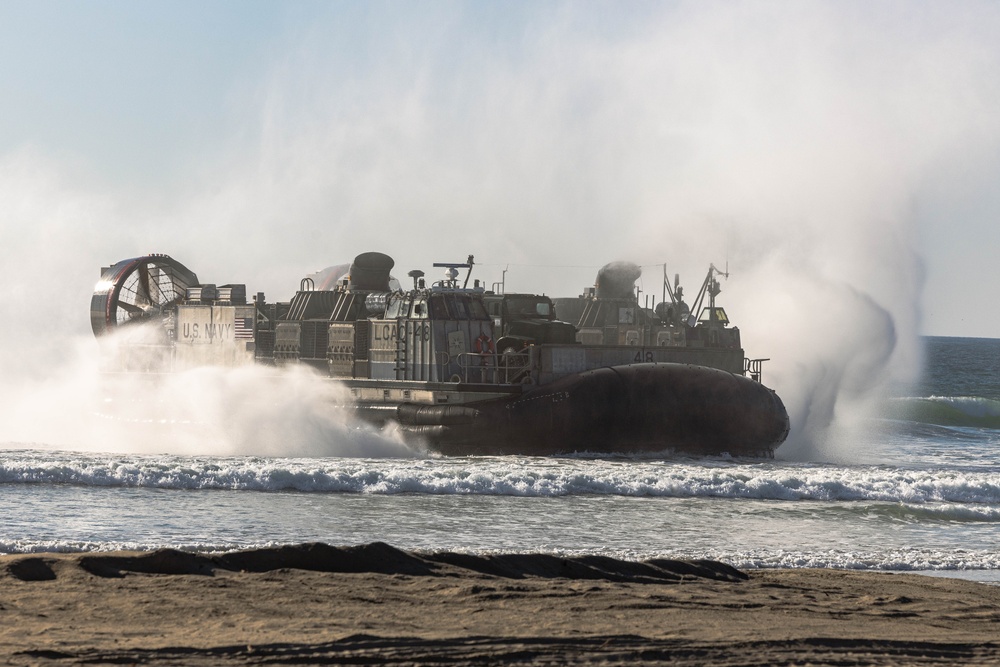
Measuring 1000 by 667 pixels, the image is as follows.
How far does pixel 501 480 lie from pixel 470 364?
535 centimetres

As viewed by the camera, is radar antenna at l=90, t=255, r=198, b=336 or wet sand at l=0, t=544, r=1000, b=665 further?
radar antenna at l=90, t=255, r=198, b=336

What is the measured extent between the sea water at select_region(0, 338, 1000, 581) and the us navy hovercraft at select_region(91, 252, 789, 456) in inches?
23.4

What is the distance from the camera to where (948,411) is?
42.1 meters

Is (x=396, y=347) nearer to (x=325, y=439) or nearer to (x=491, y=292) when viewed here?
(x=325, y=439)

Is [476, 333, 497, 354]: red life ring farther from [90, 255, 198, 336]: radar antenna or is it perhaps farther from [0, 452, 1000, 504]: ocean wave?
[90, 255, 198, 336]: radar antenna

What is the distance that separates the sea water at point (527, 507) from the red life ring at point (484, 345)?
2157 mm

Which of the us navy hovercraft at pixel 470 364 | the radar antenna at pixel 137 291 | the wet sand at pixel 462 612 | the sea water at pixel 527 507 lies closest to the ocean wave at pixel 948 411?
the us navy hovercraft at pixel 470 364

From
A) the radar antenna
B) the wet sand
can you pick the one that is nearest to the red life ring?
the radar antenna

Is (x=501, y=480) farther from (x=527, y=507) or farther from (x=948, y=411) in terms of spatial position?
(x=948, y=411)

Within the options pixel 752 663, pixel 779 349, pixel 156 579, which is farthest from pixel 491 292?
pixel 752 663

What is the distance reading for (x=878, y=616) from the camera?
293 inches

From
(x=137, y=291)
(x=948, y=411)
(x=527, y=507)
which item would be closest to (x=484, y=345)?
(x=527, y=507)

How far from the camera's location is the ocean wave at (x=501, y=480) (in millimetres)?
14891

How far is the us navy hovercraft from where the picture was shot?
61.8 ft
